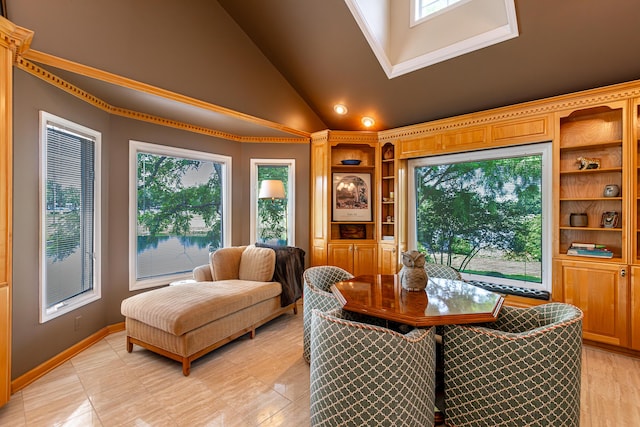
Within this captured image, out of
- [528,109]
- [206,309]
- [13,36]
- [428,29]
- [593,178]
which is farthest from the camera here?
[428,29]

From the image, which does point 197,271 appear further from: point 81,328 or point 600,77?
point 600,77

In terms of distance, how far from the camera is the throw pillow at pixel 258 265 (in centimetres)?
363

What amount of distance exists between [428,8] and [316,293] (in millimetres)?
3405

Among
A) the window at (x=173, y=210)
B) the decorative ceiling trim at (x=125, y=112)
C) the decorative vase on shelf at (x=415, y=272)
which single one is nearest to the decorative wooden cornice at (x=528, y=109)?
the decorative ceiling trim at (x=125, y=112)

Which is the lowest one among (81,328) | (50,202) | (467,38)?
(81,328)

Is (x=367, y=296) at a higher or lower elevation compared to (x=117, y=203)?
lower

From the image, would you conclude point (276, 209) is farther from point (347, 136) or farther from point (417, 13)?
point (417, 13)

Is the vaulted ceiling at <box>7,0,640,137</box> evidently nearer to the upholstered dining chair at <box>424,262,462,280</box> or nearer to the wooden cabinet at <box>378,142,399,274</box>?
the wooden cabinet at <box>378,142,399,274</box>

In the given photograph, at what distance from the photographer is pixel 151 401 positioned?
2.17 m

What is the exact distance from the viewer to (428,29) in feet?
11.4

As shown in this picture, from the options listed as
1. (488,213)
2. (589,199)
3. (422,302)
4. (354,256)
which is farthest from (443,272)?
(354,256)

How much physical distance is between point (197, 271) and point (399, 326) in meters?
2.41

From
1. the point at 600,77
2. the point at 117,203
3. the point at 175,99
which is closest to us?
the point at 600,77

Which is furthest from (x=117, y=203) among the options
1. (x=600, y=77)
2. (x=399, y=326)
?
(x=600, y=77)
